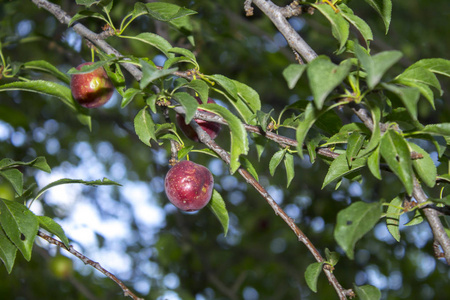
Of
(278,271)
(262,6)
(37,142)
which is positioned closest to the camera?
(262,6)

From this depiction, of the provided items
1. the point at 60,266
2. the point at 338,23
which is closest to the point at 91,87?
the point at 338,23

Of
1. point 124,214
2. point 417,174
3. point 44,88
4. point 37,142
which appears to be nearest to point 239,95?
point 417,174

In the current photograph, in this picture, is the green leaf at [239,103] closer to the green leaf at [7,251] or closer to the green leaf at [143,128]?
the green leaf at [143,128]

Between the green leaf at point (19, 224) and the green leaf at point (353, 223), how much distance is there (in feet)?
2.57

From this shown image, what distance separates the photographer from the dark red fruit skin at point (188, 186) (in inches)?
52.2

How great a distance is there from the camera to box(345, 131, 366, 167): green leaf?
1.08m

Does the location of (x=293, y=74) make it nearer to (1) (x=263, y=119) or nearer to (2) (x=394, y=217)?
(1) (x=263, y=119)

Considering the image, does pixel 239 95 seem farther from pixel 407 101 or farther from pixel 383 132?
pixel 407 101

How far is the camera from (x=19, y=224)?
3.95 ft

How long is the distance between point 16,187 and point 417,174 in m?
1.02

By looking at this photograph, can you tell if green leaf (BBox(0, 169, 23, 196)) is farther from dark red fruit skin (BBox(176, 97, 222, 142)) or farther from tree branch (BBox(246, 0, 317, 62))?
tree branch (BBox(246, 0, 317, 62))

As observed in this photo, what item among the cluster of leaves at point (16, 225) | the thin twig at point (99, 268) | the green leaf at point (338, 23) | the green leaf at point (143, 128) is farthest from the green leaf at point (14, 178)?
the green leaf at point (338, 23)

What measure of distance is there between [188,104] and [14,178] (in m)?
0.57

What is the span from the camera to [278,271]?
4551 mm
